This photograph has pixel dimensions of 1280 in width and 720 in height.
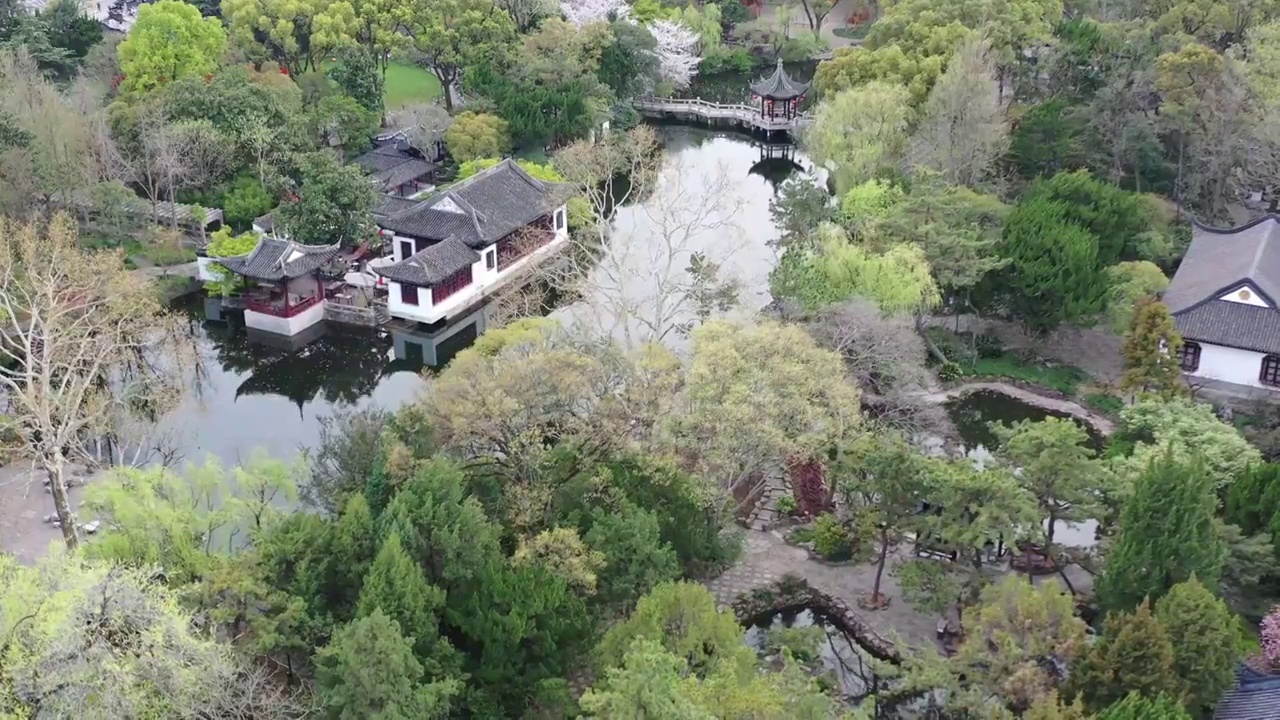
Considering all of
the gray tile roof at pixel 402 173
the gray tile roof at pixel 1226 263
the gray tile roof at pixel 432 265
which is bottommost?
the gray tile roof at pixel 432 265

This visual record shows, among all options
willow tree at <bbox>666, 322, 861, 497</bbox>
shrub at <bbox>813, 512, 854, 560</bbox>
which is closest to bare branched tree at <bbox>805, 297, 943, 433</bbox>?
shrub at <bbox>813, 512, 854, 560</bbox>

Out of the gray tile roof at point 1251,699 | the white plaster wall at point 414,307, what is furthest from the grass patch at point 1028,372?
the white plaster wall at point 414,307

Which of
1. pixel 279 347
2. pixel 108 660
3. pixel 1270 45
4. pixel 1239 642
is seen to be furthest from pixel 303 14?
pixel 1239 642

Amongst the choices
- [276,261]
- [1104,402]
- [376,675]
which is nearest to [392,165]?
[276,261]

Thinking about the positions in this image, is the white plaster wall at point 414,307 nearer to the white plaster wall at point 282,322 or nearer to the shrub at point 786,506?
the white plaster wall at point 282,322

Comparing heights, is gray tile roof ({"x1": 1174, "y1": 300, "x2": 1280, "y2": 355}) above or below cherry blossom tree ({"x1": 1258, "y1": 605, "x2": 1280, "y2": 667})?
above

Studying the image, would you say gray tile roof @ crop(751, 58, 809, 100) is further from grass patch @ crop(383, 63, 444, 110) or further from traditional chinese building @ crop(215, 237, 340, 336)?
traditional chinese building @ crop(215, 237, 340, 336)

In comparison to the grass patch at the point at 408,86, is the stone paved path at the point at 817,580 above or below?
below
